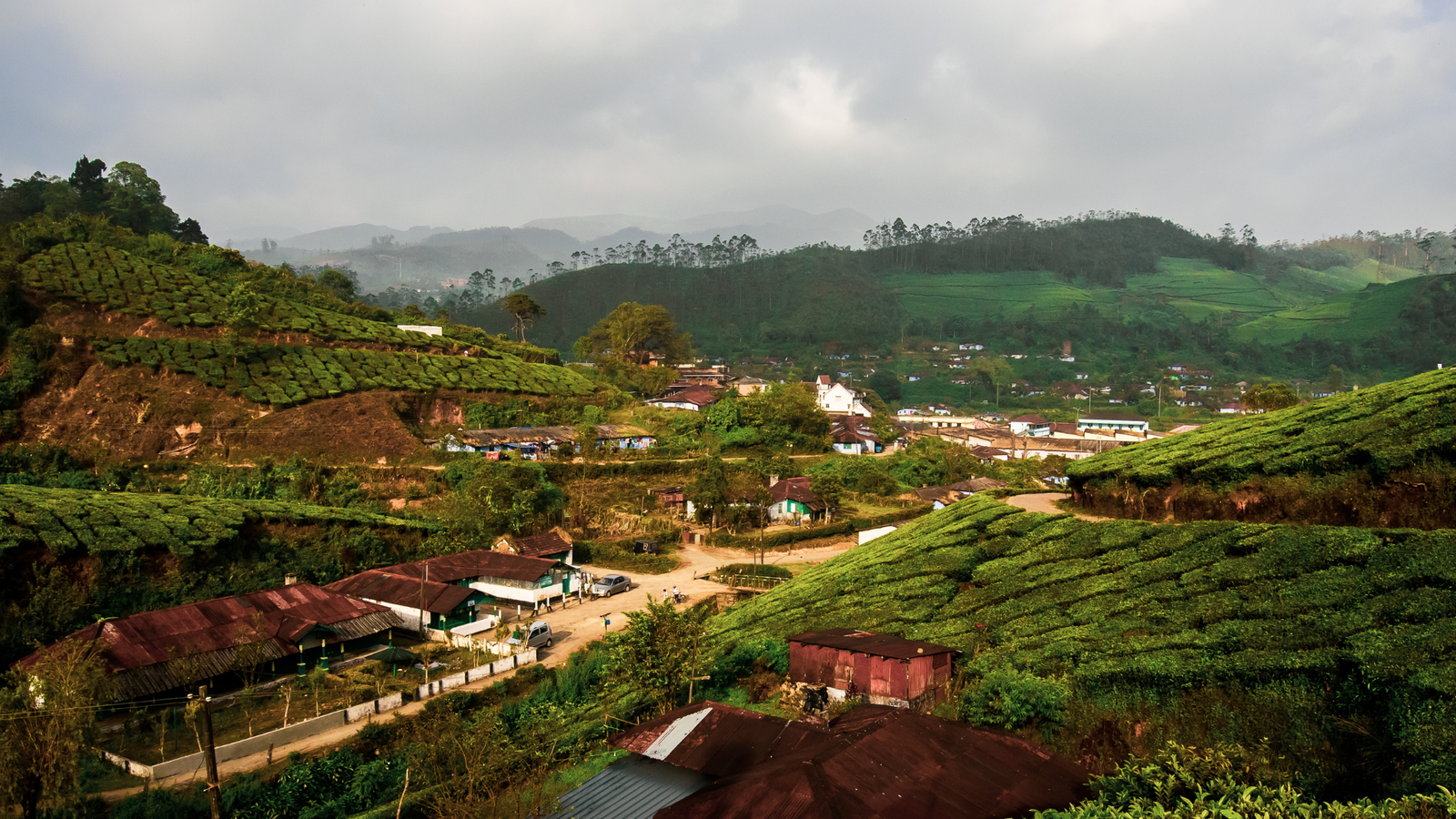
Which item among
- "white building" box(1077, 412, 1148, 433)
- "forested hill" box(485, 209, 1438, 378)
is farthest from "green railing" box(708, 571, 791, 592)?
"forested hill" box(485, 209, 1438, 378)

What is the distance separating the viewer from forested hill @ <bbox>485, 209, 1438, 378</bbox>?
104m

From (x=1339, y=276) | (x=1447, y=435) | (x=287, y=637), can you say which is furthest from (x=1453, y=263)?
(x=287, y=637)

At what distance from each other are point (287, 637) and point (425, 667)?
4.27 meters

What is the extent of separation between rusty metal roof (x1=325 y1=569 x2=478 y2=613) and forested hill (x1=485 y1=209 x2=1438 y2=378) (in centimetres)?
8273

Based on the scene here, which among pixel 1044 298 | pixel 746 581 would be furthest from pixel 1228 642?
pixel 1044 298

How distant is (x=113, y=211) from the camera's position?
188ft

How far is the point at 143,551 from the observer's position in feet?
75.5

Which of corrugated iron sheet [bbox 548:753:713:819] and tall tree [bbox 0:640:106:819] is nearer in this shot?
corrugated iron sheet [bbox 548:753:713:819]

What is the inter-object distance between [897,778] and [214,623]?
18977 millimetres

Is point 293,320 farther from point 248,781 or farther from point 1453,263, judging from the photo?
point 1453,263

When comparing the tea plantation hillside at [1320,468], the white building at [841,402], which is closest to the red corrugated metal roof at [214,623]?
the tea plantation hillside at [1320,468]

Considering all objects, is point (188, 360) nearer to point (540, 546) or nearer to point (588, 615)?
point (540, 546)

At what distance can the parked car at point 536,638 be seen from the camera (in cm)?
2244

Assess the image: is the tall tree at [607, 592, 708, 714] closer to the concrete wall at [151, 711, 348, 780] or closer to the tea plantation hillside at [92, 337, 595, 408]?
the concrete wall at [151, 711, 348, 780]
